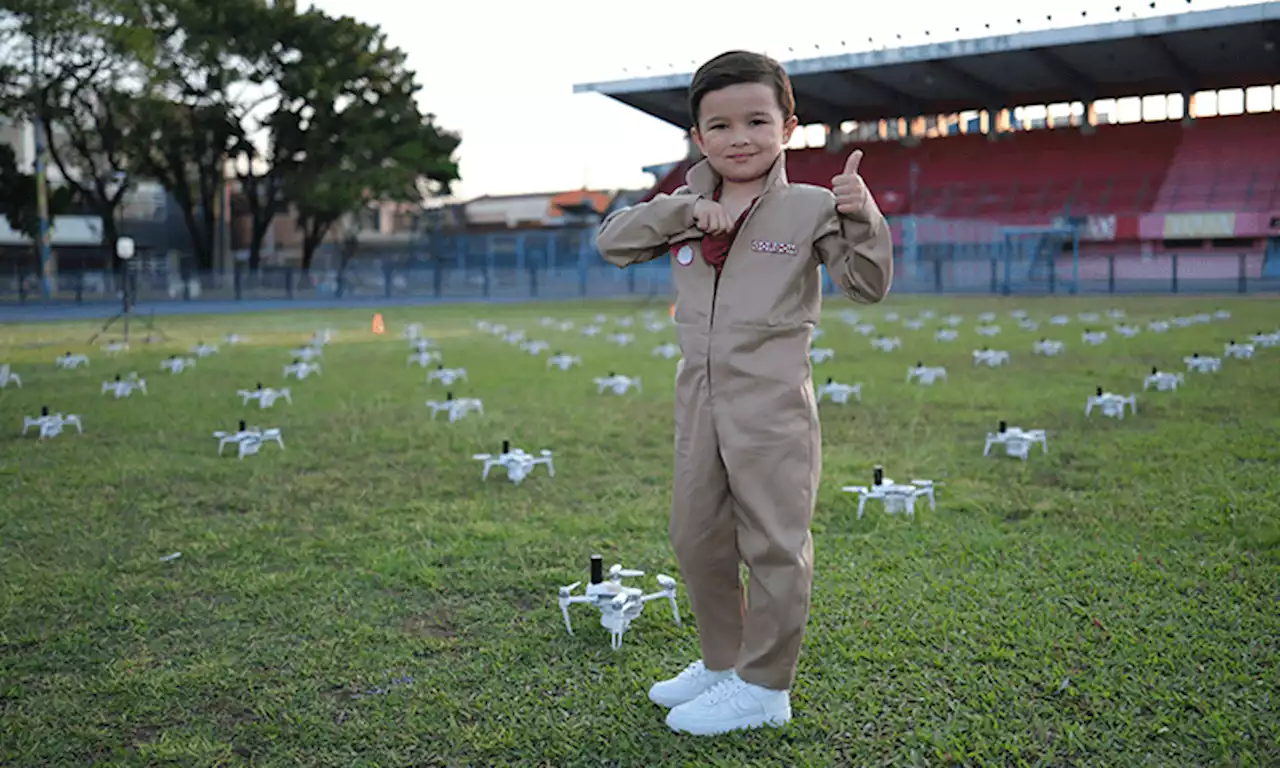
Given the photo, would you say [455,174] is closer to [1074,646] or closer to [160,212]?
[160,212]

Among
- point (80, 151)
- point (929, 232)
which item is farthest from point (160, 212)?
point (929, 232)

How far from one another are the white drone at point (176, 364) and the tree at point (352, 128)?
109 ft

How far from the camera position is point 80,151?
45.6m

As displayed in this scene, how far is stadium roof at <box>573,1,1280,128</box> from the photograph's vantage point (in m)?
36.0

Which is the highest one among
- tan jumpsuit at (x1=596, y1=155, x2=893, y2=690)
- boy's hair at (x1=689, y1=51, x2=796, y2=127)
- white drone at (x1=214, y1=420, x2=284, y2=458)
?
boy's hair at (x1=689, y1=51, x2=796, y2=127)

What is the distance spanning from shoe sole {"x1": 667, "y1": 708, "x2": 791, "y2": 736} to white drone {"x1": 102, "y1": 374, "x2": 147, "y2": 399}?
10364mm

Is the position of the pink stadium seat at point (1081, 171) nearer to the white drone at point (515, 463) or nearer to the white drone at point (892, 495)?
the white drone at point (515, 463)

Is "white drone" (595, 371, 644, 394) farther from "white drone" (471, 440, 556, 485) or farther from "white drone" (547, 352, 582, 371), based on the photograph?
"white drone" (471, 440, 556, 485)

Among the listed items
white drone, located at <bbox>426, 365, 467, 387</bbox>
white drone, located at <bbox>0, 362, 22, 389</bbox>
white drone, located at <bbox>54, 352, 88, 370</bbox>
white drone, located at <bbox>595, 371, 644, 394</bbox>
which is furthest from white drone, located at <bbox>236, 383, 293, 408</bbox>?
white drone, located at <bbox>54, 352, 88, 370</bbox>

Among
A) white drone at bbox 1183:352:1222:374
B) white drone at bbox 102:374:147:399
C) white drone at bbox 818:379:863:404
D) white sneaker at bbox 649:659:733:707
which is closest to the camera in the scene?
white sneaker at bbox 649:659:733:707

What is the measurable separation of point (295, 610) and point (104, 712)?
3.53 ft

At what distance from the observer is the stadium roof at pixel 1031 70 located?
36.0 meters

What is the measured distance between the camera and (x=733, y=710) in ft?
10.6

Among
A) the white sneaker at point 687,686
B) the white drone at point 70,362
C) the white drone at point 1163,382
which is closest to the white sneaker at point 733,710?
the white sneaker at point 687,686
